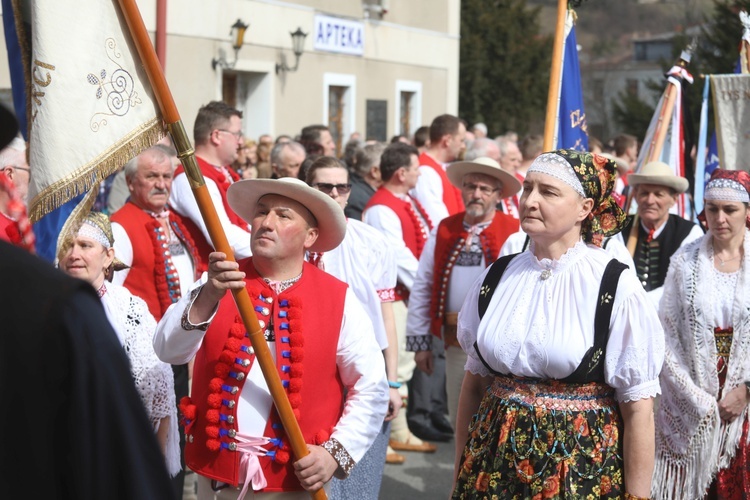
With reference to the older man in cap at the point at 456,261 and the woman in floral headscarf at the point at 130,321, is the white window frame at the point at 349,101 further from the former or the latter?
the woman in floral headscarf at the point at 130,321

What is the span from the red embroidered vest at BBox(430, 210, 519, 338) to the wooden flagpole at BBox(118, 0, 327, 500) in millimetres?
2742

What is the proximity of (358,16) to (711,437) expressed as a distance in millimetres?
15581

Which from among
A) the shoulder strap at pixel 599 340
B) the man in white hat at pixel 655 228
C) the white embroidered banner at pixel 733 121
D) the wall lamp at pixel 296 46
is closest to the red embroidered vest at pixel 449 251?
the man in white hat at pixel 655 228

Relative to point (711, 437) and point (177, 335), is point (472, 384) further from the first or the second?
point (711, 437)

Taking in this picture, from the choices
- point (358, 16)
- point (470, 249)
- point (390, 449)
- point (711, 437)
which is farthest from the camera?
point (358, 16)

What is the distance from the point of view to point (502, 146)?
35.7 ft

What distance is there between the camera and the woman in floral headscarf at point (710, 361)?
514 centimetres

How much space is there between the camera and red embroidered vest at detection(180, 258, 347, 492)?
376cm

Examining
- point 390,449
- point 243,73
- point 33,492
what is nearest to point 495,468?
point 33,492

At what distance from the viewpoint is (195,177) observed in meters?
3.32

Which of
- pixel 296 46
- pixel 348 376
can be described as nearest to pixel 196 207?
pixel 348 376

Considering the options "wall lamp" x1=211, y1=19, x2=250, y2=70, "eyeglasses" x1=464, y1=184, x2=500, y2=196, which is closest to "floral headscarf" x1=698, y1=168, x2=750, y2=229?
"eyeglasses" x1=464, y1=184, x2=500, y2=196

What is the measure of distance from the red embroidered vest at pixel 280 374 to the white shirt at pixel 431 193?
4.60 m

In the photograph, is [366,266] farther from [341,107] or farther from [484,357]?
[341,107]
